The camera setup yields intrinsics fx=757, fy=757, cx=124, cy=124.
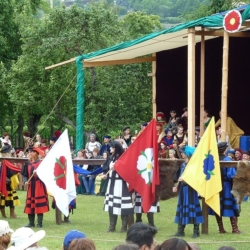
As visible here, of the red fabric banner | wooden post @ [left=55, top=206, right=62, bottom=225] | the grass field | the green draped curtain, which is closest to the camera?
the grass field

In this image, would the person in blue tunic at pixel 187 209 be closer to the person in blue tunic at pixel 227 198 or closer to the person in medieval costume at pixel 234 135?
the person in blue tunic at pixel 227 198

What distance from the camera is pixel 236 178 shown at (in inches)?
441

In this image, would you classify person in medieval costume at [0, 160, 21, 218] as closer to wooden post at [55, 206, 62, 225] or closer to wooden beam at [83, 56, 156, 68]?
wooden post at [55, 206, 62, 225]

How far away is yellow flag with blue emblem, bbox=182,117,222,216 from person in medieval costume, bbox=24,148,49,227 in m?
2.93

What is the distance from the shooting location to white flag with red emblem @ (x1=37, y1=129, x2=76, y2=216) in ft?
41.3

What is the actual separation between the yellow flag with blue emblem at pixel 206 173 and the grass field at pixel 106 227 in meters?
0.60

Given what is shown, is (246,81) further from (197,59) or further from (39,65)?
(39,65)

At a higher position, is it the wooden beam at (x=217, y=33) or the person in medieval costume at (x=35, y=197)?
the wooden beam at (x=217, y=33)

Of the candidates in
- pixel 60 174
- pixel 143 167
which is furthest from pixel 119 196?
pixel 60 174

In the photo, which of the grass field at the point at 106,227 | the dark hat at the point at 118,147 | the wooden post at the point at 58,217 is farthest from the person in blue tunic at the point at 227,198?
the wooden post at the point at 58,217

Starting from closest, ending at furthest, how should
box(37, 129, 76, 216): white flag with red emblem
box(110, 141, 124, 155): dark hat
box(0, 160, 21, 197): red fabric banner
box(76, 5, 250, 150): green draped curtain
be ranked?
box(110, 141, 124, 155): dark hat → box(37, 129, 76, 216): white flag with red emblem → box(0, 160, 21, 197): red fabric banner → box(76, 5, 250, 150): green draped curtain

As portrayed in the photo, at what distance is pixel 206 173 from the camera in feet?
36.9

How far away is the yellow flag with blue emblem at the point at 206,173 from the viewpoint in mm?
11211

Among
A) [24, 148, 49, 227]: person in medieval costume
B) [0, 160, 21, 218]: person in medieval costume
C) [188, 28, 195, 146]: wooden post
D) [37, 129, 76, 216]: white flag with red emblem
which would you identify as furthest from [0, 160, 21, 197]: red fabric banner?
[188, 28, 195, 146]: wooden post
